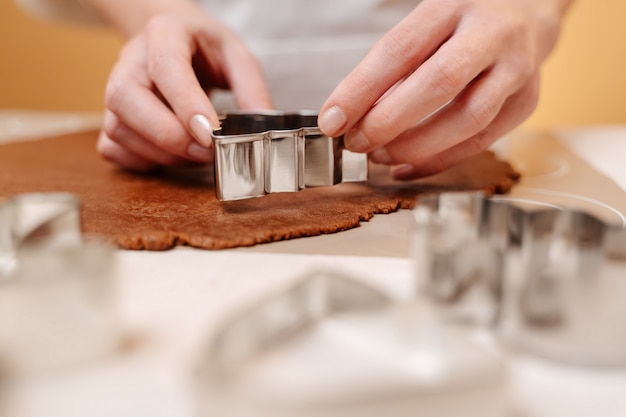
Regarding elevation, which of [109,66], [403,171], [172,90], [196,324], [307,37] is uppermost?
[109,66]

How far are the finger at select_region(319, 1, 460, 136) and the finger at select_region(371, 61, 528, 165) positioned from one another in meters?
0.08

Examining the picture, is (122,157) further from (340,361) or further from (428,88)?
(340,361)

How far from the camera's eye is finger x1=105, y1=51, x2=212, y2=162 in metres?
0.85

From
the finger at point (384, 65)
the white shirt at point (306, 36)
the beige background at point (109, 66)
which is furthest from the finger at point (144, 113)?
the beige background at point (109, 66)

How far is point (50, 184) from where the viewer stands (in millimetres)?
910

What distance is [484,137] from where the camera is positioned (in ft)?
2.90

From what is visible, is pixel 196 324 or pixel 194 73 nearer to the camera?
pixel 196 324

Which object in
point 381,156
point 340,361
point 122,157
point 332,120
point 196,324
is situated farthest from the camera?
point 122,157

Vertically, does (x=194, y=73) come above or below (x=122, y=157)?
above

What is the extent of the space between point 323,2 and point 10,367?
1.05 m

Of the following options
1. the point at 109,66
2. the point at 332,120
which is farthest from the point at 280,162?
the point at 109,66

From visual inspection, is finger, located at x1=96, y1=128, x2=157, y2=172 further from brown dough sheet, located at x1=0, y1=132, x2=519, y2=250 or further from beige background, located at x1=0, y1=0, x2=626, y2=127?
beige background, located at x1=0, y1=0, x2=626, y2=127

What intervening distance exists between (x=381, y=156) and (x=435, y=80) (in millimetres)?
143

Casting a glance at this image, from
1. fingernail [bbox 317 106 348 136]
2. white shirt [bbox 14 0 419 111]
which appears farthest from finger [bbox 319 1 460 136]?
white shirt [bbox 14 0 419 111]
